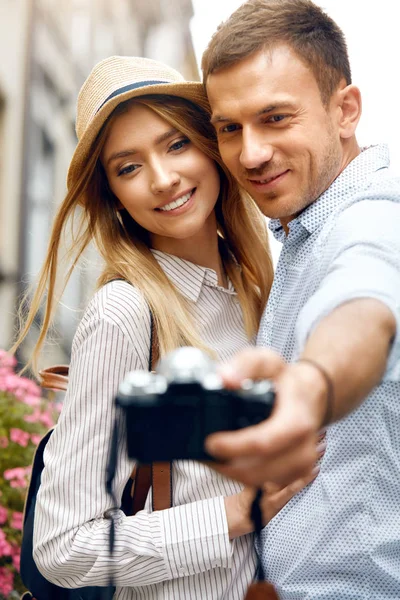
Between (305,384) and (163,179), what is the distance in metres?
1.29

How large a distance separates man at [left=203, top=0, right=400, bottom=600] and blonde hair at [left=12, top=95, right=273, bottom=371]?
204 millimetres

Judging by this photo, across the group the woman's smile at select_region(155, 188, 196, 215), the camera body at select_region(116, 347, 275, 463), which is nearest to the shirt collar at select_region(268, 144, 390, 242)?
the woman's smile at select_region(155, 188, 196, 215)

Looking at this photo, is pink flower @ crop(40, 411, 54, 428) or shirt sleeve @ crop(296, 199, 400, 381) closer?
shirt sleeve @ crop(296, 199, 400, 381)

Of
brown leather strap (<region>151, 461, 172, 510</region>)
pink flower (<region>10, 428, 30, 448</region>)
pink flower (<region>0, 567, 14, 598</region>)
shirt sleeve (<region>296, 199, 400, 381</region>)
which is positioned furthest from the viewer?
pink flower (<region>10, 428, 30, 448</region>)

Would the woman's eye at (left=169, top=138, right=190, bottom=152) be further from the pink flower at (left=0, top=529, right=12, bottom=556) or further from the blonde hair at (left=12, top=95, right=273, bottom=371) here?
the pink flower at (left=0, top=529, right=12, bottom=556)

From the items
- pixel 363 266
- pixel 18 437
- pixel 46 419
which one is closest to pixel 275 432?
pixel 363 266

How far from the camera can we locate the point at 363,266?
1184 millimetres

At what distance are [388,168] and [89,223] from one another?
1.00 metres

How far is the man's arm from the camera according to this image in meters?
0.85

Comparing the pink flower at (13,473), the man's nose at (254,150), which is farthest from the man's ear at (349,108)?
the pink flower at (13,473)

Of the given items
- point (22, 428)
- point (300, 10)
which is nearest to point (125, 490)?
→ point (300, 10)

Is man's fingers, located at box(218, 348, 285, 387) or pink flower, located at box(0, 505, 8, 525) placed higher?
man's fingers, located at box(218, 348, 285, 387)

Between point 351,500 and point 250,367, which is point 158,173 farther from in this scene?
point 250,367

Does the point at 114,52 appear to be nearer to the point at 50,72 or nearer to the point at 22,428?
the point at 50,72
